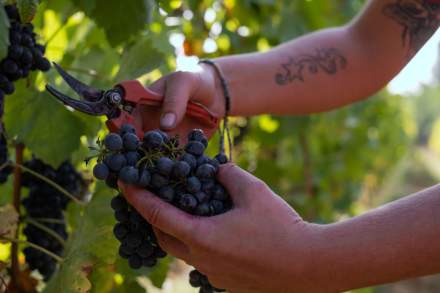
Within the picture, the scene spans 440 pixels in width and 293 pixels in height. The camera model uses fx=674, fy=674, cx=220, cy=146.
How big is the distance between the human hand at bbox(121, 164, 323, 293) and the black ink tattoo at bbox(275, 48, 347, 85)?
31.1 inches

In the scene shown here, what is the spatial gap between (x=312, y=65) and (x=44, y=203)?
90 centimetres

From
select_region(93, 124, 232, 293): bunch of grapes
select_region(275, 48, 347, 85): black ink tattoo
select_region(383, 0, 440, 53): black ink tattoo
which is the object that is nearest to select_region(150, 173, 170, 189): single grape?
select_region(93, 124, 232, 293): bunch of grapes

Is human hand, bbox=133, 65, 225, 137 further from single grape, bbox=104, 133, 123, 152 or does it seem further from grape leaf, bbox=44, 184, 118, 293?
grape leaf, bbox=44, 184, 118, 293

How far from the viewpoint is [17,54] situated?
1.45 m

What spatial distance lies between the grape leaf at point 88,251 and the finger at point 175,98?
35cm

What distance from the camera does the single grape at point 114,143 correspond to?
1.15 m

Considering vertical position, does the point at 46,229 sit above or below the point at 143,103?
below

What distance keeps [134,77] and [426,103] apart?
32.7m

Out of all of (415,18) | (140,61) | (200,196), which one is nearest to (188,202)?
(200,196)

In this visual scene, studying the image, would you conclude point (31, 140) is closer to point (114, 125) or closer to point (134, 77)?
point (134, 77)

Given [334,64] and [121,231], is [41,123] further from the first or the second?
[334,64]

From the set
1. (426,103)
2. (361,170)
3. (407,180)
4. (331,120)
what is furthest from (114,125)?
(426,103)

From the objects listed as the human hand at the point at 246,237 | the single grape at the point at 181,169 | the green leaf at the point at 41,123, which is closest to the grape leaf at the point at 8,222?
the green leaf at the point at 41,123

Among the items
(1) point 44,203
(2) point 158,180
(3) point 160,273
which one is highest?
(2) point 158,180
